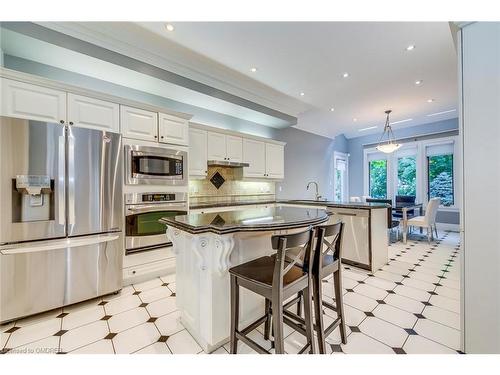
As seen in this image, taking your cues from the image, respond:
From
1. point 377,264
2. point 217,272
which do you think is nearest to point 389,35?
point 377,264

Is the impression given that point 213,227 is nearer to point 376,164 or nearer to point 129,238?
point 129,238

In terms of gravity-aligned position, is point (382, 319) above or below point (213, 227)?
below

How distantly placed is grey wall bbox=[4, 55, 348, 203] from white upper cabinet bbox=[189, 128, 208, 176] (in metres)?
0.50

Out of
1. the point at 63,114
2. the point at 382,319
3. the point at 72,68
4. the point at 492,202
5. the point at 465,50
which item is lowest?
the point at 382,319

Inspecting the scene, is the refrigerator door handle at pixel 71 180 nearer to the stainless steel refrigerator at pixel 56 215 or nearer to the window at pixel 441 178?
the stainless steel refrigerator at pixel 56 215

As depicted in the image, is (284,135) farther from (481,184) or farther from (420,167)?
(481,184)

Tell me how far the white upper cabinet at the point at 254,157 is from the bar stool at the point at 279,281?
304 centimetres

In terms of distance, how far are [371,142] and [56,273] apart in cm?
834

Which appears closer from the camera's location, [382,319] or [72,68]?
[382,319]

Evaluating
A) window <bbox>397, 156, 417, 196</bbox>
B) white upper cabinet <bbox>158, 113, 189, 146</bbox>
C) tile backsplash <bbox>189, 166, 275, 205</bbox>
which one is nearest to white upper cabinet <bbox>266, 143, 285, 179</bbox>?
tile backsplash <bbox>189, 166, 275, 205</bbox>

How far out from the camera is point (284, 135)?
5625 millimetres

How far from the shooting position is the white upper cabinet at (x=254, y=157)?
4.37 m
